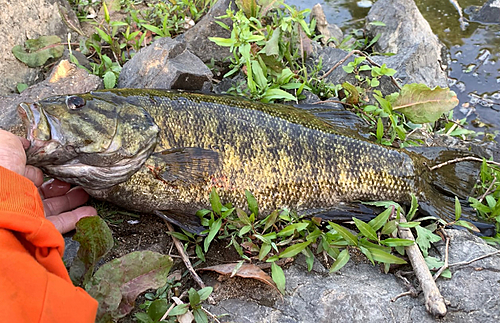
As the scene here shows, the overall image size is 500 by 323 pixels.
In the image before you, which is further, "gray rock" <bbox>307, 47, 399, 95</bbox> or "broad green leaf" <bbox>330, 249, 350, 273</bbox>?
"gray rock" <bbox>307, 47, 399, 95</bbox>

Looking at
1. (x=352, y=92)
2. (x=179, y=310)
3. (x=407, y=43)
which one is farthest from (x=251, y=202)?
(x=407, y=43)

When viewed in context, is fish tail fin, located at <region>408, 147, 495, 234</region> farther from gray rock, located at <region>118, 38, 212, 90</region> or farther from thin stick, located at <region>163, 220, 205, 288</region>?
gray rock, located at <region>118, 38, 212, 90</region>

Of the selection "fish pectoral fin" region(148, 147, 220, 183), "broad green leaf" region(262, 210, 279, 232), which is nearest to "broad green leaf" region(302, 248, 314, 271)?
"broad green leaf" region(262, 210, 279, 232)

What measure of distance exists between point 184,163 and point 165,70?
50.6 inches

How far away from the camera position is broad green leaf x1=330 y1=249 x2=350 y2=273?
9.55 feet

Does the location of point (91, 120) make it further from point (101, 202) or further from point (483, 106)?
point (483, 106)

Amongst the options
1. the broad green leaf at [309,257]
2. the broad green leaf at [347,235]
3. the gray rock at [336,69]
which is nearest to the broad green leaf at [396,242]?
the broad green leaf at [347,235]

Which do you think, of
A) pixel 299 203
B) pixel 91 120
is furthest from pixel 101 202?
pixel 299 203

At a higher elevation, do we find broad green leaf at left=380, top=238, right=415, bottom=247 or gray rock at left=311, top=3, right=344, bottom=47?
gray rock at left=311, top=3, right=344, bottom=47

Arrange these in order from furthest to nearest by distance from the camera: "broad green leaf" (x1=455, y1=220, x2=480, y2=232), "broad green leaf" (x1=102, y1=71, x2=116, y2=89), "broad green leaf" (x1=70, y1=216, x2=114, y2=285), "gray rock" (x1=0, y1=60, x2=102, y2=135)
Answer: "broad green leaf" (x1=102, y1=71, x2=116, y2=89) < "gray rock" (x1=0, y1=60, x2=102, y2=135) < "broad green leaf" (x1=455, y1=220, x2=480, y2=232) < "broad green leaf" (x1=70, y1=216, x2=114, y2=285)

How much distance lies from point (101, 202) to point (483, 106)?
552cm

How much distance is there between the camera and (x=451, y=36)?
7.52 metres

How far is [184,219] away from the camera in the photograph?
3.18 meters

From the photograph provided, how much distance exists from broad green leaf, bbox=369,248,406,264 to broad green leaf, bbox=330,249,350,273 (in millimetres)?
180
